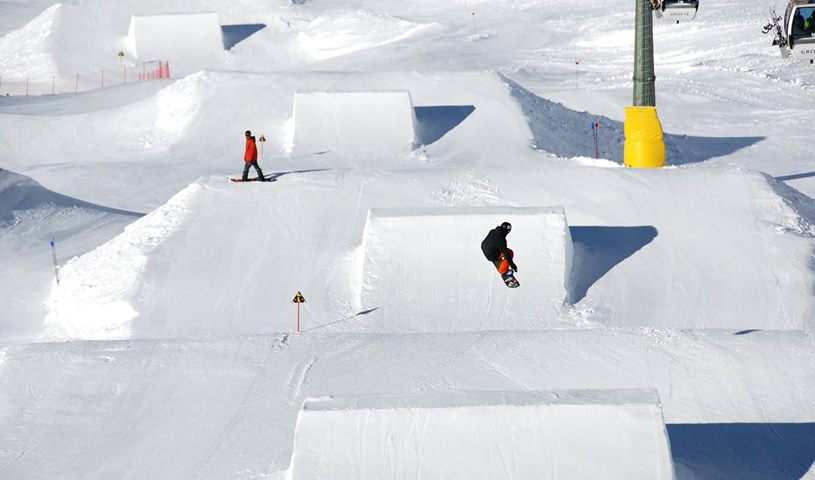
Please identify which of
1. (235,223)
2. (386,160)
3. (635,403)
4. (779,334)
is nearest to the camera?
(635,403)

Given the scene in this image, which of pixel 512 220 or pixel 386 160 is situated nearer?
pixel 512 220

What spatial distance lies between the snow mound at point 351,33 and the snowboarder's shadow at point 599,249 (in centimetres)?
2561

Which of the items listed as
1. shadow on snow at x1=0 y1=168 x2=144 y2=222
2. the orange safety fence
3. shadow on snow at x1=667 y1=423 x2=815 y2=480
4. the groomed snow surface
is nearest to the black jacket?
the groomed snow surface

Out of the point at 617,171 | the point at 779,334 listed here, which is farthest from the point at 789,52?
the point at 779,334

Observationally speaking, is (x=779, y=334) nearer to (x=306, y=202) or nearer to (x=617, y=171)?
(x=617, y=171)

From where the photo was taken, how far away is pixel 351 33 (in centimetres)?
4425

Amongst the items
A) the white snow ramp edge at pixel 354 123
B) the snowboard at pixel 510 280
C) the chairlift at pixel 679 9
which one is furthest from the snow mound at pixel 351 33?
the snowboard at pixel 510 280

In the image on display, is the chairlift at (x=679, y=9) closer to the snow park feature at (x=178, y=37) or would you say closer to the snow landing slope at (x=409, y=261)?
the snow landing slope at (x=409, y=261)

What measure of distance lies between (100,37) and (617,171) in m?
27.2

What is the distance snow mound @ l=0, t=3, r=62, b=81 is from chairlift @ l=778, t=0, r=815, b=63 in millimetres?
27140

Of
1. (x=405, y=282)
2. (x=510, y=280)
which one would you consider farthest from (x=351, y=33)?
(x=510, y=280)

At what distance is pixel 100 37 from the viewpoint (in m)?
42.7

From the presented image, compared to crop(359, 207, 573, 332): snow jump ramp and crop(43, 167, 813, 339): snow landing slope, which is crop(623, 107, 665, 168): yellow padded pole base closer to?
crop(43, 167, 813, 339): snow landing slope

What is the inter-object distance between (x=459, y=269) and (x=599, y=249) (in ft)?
8.06
